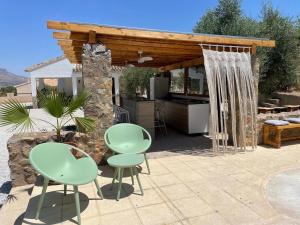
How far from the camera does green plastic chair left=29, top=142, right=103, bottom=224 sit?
281 centimetres

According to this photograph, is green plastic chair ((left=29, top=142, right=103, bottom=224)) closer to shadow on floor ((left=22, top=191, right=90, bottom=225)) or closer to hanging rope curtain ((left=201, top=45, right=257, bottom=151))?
shadow on floor ((left=22, top=191, right=90, bottom=225))

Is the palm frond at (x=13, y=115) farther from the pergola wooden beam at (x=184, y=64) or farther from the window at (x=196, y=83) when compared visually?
the window at (x=196, y=83)

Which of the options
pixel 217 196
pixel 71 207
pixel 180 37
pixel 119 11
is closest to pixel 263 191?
pixel 217 196

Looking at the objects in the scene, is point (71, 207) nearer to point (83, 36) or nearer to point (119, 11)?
point (83, 36)

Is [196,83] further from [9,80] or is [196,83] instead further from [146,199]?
[9,80]

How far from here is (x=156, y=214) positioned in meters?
2.99

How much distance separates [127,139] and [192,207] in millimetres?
1764

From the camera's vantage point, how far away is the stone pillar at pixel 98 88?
4480 mm

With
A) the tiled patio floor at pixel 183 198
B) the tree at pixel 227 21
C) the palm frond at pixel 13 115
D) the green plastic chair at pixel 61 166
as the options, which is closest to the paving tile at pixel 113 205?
the tiled patio floor at pixel 183 198

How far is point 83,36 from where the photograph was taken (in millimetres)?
4457

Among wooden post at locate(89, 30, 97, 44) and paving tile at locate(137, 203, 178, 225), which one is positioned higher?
wooden post at locate(89, 30, 97, 44)

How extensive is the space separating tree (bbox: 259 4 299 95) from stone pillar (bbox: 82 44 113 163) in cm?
738

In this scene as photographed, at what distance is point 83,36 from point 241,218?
394 centimetres

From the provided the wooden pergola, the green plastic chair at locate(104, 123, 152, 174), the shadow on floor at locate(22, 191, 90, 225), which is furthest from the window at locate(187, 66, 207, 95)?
the shadow on floor at locate(22, 191, 90, 225)
